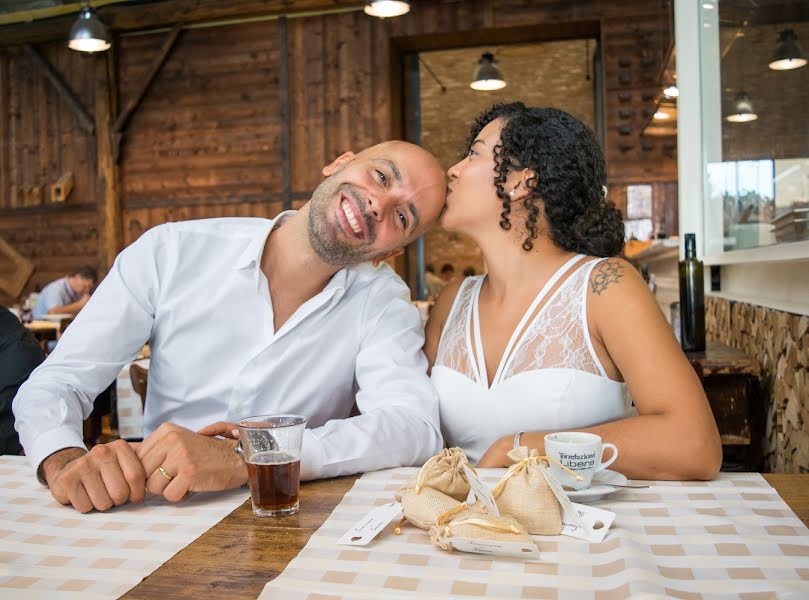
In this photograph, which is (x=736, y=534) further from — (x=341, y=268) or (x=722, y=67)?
(x=722, y=67)

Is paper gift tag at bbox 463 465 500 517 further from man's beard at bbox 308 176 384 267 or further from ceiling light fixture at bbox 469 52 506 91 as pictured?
ceiling light fixture at bbox 469 52 506 91

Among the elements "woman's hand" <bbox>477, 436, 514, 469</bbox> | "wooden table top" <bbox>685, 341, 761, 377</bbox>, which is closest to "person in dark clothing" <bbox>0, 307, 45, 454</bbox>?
"woman's hand" <bbox>477, 436, 514, 469</bbox>

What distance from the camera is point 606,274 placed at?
1692mm

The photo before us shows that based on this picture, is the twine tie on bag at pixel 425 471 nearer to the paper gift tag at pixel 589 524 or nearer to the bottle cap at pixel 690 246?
the paper gift tag at pixel 589 524

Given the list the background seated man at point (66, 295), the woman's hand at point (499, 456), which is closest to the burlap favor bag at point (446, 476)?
the woman's hand at point (499, 456)

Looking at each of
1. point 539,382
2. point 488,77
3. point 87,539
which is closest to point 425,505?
point 87,539

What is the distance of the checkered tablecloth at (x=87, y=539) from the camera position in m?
0.87

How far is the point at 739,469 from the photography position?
8.36ft

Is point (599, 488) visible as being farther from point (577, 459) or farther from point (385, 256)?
point (385, 256)

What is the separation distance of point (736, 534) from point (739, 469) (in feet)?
5.73

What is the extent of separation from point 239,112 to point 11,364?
7154mm

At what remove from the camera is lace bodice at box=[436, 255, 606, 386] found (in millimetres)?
1695

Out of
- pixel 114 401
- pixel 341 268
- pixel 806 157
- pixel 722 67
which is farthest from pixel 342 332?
pixel 114 401

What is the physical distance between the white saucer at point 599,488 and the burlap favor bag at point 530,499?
12cm
